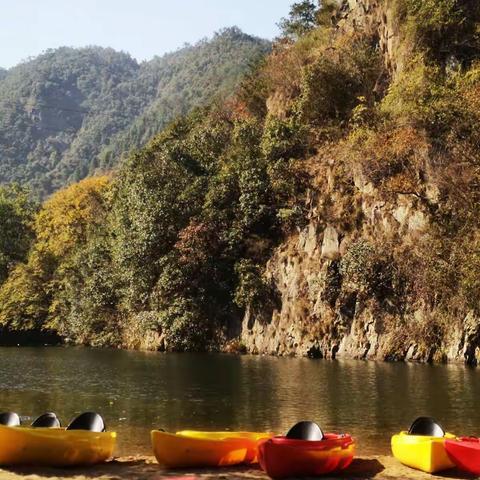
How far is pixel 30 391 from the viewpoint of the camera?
25859 mm

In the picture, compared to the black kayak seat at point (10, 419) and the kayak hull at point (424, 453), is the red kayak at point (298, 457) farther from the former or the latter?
the black kayak seat at point (10, 419)

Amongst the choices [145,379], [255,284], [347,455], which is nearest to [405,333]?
[255,284]

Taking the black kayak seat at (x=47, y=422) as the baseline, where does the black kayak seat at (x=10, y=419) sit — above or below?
above

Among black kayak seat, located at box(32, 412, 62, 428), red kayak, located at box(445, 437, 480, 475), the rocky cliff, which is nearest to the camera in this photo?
red kayak, located at box(445, 437, 480, 475)

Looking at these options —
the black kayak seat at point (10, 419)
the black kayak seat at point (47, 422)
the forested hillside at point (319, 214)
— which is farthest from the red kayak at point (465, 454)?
the forested hillside at point (319, 214)

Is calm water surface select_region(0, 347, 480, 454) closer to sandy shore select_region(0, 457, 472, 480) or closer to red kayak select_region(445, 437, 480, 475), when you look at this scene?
sandy shore select_region(0, 457, 472, 480)

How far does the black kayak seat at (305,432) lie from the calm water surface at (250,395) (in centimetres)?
252

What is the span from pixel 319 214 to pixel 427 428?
107 ft

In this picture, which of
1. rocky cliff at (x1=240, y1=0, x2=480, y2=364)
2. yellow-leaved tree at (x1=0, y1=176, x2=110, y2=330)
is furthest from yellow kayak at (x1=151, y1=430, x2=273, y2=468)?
yellow-leaved tree at (x1=0, y1=176, x2=110, y2=330)

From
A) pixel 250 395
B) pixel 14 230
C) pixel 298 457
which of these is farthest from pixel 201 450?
pixel 14 230

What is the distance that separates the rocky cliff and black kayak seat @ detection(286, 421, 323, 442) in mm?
24215

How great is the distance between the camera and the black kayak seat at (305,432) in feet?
44.4

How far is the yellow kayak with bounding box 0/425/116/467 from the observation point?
43.3 feet

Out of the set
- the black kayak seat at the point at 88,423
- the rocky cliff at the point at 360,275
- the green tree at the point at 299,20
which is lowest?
the black kayak seat at the point at 88,423
